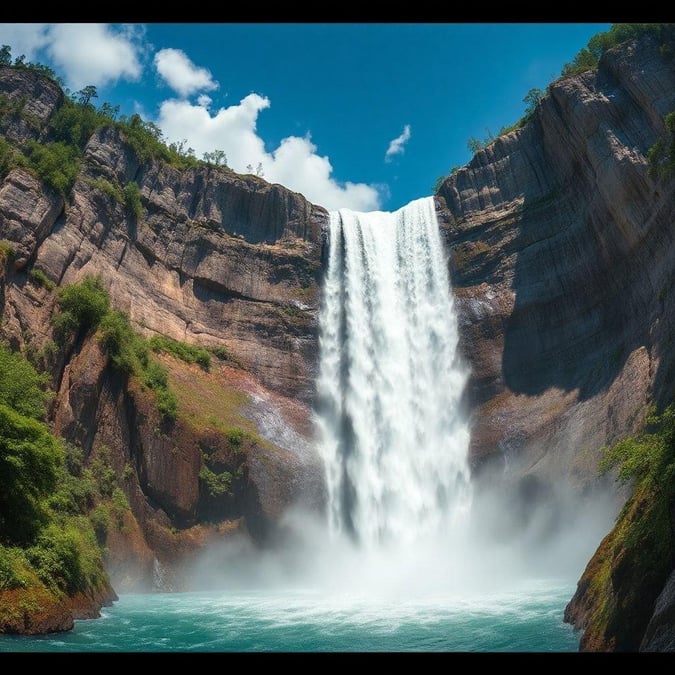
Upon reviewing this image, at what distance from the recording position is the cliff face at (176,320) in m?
29.2

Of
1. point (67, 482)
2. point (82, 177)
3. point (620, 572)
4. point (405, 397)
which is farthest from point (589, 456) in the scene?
point (82, 177)


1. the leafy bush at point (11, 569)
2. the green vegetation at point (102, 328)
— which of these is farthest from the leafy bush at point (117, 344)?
the leafy bush at point (11, 569)

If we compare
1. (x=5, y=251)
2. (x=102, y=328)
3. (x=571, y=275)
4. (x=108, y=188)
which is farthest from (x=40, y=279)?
(x=571, y=275)

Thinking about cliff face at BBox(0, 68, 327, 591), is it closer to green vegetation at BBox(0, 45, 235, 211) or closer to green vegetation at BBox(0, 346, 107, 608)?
green vegetation at BBox(0, 45, 235, 211)

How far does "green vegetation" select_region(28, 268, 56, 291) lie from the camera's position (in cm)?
3177

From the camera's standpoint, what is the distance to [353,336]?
44.4m

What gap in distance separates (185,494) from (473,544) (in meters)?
15.6

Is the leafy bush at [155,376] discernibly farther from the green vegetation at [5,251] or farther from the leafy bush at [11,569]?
the leafy bush at [11,569]

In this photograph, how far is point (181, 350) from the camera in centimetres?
3956

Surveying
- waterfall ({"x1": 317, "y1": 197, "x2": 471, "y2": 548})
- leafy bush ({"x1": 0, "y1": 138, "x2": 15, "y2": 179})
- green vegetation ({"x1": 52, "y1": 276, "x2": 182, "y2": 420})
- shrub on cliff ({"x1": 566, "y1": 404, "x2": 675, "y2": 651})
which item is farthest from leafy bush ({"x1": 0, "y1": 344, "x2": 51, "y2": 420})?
waterfall ({"x1": 317, "y1": 197, "x2": 471, "y2": 548})

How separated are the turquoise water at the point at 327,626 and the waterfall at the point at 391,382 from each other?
12258 mm

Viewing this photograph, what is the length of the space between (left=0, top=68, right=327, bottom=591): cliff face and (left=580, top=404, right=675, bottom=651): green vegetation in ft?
67.0

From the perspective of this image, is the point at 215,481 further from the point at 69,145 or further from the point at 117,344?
the point at 69,145

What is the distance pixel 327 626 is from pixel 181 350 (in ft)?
83.3
